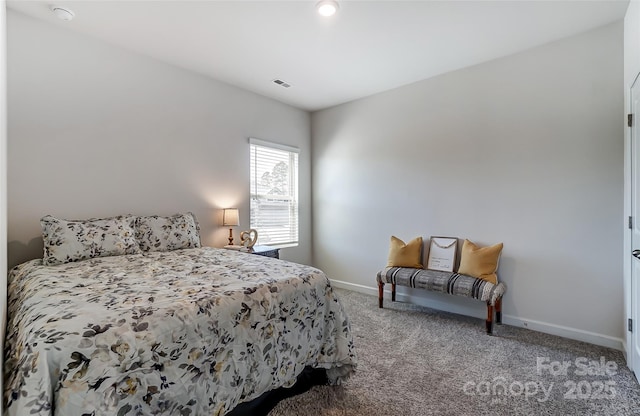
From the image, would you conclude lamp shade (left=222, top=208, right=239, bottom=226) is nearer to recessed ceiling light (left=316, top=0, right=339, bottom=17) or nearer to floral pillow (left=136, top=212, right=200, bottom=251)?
floral pillow (left=136, top=212, right=200, bottom=251)

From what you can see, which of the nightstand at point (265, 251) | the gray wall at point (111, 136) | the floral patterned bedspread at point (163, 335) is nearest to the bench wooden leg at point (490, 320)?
the floral patterned bedspread at point (163, 335)

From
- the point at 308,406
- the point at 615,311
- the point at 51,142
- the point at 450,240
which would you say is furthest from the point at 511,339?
the point at 51,142

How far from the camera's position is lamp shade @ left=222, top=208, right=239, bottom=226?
3514 millimetres

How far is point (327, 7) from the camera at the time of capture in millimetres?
2266

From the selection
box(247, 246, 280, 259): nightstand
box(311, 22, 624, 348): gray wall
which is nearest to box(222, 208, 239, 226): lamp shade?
box(247, 246, 280, 259): nightstand

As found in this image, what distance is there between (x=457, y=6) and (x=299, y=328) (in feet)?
8.39

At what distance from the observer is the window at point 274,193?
160 inches

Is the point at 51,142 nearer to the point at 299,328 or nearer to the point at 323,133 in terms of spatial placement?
the point at 299,328

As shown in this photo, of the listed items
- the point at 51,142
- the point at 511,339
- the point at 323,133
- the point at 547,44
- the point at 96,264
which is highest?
the point at 547,44

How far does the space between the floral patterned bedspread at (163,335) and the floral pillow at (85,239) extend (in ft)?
0.45

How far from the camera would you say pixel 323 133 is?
4.60 meters

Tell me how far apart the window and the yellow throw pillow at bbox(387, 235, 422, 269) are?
1.60 m

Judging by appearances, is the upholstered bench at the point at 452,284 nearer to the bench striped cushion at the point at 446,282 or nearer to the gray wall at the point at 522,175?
the bench striped cushion at the point at 446,282

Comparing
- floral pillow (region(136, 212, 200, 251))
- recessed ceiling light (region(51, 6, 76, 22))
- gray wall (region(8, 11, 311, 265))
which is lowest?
floral pillow (region(136, 212, 200, 251))
